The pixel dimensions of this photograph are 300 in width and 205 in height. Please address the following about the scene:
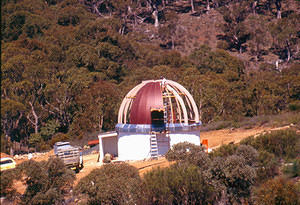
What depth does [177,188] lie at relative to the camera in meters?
17.0

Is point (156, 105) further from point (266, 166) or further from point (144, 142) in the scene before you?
point (266, 166)

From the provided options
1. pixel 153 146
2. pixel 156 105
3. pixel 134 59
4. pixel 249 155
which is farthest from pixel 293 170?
pixel 134 59

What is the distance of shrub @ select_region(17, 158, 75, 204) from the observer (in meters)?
16.9

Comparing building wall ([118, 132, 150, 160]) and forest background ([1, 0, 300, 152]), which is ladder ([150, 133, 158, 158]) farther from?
forest background ([1, 0, 300, 152])

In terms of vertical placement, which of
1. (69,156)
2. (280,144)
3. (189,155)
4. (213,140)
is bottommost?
(213,140)

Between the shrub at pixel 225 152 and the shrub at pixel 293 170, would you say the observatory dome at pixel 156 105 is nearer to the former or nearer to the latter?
the shrub at pixel 225 152

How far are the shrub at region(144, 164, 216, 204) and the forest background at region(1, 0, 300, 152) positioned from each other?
6.29 meters

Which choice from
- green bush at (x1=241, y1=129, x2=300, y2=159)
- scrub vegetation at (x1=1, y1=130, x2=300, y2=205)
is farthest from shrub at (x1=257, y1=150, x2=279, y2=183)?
green bush at (x1=241, y1=129, x2=300, y2=159)

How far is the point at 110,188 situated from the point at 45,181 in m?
3.80

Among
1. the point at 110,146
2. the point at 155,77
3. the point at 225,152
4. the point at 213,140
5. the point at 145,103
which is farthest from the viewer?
the point at 155,77

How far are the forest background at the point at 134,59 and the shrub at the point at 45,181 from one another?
→ 1.79m

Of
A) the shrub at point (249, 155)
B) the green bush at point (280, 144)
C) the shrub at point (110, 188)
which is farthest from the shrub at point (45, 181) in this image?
the green bush at point (280, 144)

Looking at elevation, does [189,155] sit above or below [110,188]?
above

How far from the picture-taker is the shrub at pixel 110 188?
17203 mm
